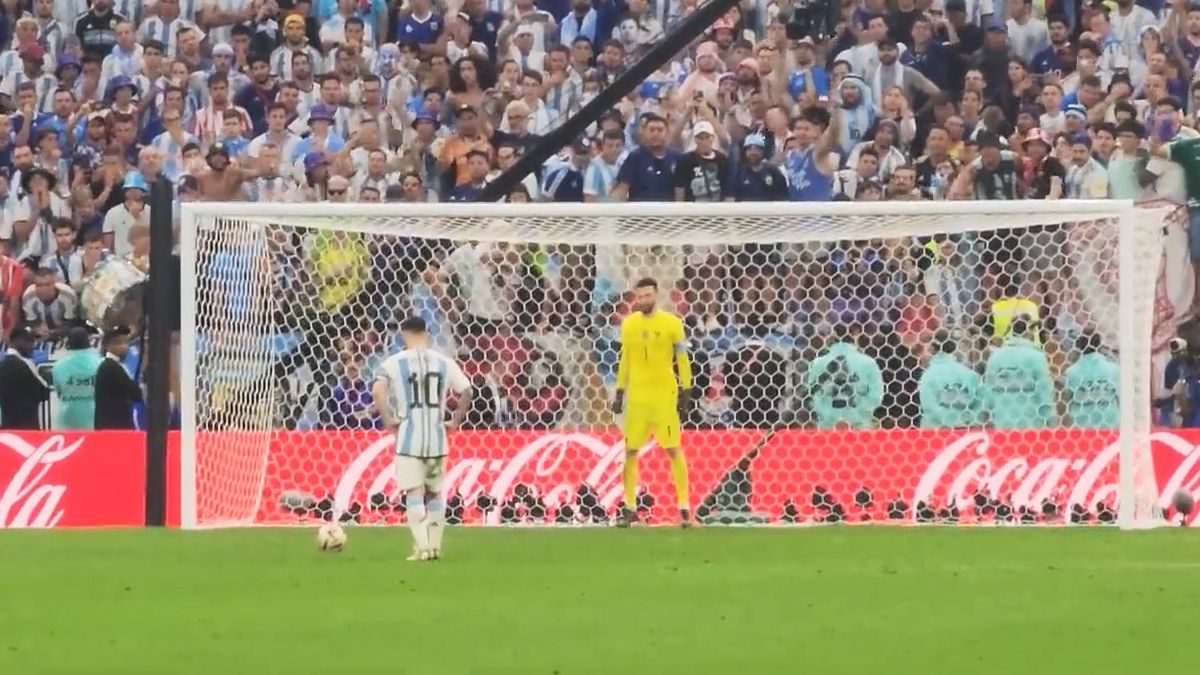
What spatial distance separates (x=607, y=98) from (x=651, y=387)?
4.82 metres

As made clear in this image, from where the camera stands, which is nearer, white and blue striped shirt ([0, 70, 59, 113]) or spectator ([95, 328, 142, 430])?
spectator ([95, 328, 142, 430])

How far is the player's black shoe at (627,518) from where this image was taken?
2150 cm

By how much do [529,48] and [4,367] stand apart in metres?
7.19

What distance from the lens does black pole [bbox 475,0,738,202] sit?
81.9ft

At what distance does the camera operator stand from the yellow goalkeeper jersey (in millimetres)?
4300

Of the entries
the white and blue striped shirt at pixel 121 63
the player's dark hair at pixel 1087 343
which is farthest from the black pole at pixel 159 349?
the player's dark hair at pixel 1087 343

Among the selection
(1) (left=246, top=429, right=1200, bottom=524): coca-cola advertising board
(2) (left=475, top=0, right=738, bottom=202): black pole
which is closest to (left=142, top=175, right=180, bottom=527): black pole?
(1) (left=246, top=429, right=1200, bottom=524): coca-cola advertising board

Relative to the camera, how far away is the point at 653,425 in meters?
21.4

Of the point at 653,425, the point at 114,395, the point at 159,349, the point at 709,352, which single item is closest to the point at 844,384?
the point at 709,352

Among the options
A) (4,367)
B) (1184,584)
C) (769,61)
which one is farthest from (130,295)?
(1184,584)

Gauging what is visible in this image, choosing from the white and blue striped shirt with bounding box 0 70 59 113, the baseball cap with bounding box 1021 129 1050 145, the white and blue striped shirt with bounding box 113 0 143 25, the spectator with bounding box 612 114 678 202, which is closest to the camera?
the baseball cap with bounding box 1021 129 1050 145

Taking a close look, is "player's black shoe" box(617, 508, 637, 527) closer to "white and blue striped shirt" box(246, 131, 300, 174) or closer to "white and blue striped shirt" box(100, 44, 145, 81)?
"white and blue striped shirt" box(246, 131, 300, 174)

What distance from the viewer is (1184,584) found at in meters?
14.8

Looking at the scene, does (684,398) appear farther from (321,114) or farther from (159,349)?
(321,114)
